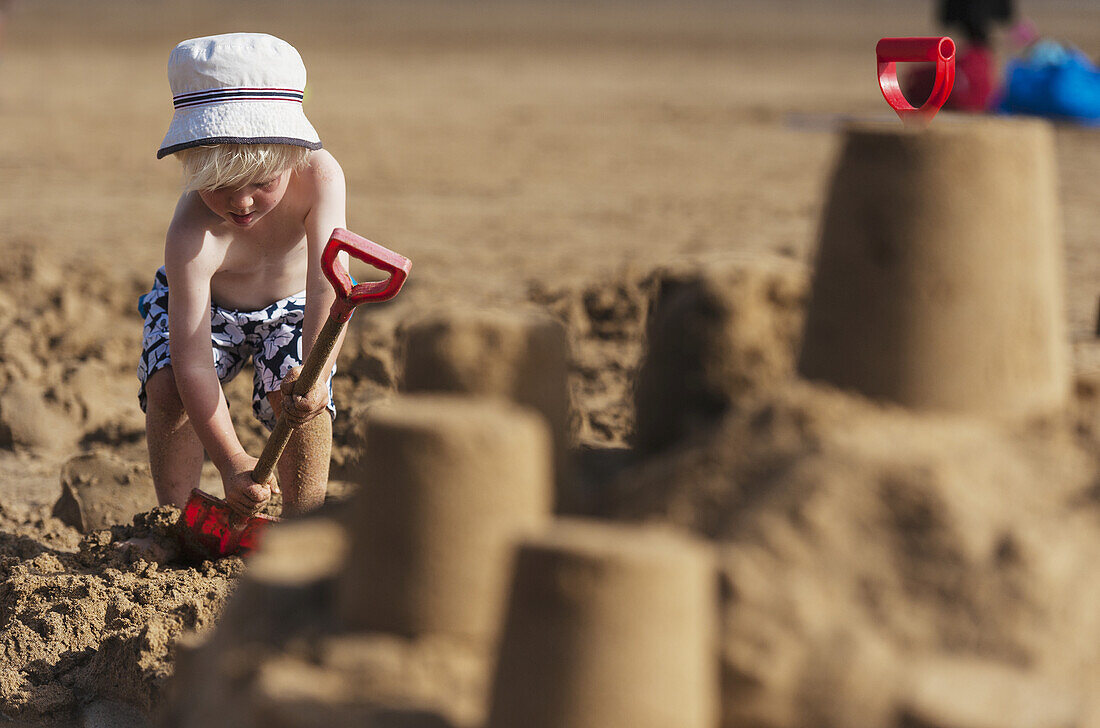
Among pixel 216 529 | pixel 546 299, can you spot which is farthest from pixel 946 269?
pixel 546 299

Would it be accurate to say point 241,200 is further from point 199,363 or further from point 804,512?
point 804,512

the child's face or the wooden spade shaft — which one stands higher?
the child's face

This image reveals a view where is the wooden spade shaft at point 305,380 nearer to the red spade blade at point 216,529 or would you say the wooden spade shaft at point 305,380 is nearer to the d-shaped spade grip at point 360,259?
the d-shaped spade grip at point 360,259

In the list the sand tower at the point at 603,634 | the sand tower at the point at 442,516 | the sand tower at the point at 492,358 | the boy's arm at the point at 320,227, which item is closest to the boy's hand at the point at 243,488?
the boy's arm at the point at 320,227

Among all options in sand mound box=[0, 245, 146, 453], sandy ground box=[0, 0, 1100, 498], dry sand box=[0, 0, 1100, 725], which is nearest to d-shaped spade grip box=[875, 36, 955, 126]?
dry sand box=[0, 0, 1100, 725]

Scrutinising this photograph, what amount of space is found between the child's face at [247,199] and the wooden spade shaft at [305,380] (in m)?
0.31

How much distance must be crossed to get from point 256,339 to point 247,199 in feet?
1.68

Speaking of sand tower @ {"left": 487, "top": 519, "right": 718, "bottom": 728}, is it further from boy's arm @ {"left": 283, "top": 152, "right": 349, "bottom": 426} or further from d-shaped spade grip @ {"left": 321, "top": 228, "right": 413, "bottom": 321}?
boy's arm @ {"left": 283, "top": 152, "right": 349, "bottom": 426}

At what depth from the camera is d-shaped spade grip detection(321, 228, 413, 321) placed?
8.16 ft

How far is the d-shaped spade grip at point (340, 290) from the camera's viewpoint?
2494mm

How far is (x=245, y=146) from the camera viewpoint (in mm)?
2686

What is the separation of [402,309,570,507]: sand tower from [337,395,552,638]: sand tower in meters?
0.19

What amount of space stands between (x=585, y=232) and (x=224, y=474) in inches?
181

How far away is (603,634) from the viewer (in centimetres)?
139
